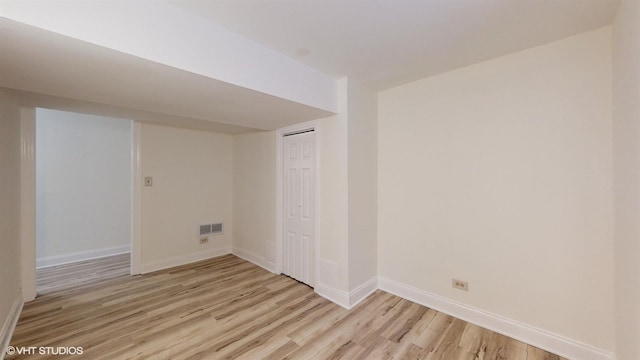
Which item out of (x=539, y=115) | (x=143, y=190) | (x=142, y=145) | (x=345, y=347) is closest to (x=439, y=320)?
(x=345, y=347)

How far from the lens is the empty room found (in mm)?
1499

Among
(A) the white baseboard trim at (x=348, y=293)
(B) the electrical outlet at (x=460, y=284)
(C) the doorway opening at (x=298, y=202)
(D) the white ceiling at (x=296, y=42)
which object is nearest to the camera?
(D) the white ceiling at (x=296, y=42)

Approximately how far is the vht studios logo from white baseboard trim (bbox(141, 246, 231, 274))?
61.4 inches

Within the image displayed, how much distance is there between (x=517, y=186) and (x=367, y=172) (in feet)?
4.60

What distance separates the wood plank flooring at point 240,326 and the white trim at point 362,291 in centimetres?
7

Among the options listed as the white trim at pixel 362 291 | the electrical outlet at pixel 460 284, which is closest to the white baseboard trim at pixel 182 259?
the white trim at pixel 362 291

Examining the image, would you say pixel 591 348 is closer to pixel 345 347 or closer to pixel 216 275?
pixel 345 347

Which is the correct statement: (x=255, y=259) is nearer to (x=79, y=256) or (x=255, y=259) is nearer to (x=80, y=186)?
(x=79, y=256)

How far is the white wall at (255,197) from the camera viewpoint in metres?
3.66

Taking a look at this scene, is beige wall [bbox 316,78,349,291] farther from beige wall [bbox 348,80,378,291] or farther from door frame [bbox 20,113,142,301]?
door frame [bbox 20,113,142,301]

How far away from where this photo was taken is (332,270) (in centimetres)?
275

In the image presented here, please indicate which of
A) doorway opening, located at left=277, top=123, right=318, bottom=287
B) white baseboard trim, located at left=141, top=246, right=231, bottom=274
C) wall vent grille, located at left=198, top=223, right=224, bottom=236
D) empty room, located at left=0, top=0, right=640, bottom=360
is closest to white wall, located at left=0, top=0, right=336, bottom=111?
empty room, located at left=0, top=0, right=640, bottom=360

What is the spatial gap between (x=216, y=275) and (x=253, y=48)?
2975 millimetres

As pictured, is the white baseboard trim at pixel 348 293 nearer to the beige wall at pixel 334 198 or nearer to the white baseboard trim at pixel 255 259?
the beige wall at pixel 334 198
